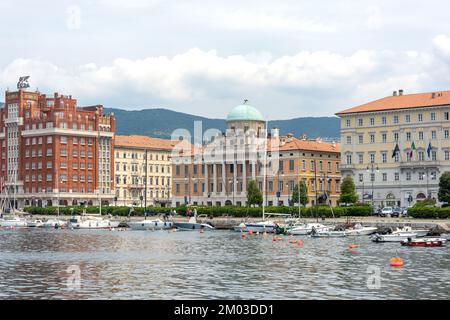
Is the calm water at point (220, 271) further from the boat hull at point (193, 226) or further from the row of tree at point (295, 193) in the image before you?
the row of tree at point (295, 193)

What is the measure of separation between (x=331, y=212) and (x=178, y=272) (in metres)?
83.8

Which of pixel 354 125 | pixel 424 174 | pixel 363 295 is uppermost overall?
pixel 354 125

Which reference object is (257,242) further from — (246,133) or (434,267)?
(246,133)

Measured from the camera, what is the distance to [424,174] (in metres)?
154

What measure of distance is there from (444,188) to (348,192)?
2248 centimetres

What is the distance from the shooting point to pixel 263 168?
18562 cm

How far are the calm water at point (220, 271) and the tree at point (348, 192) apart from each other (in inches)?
2246

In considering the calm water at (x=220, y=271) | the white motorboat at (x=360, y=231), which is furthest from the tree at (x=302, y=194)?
the calm water at (x=220, y=271)

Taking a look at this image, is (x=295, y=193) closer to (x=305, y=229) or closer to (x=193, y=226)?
(x=193, y=226)

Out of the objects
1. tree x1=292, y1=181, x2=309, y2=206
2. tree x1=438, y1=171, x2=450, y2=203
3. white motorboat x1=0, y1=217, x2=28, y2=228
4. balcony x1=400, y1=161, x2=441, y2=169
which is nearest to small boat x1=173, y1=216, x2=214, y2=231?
tree x1=292, y1=181, x2=309, y2=206

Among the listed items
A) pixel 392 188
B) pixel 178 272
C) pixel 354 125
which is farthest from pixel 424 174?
pixel 178 272

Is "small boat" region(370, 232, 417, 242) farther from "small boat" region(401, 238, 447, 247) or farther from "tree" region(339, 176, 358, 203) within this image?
"tree" region(339, 176, 358, 203)

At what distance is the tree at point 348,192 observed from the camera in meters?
156

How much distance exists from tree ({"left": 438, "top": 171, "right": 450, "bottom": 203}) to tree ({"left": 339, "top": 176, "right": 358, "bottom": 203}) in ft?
65.0
